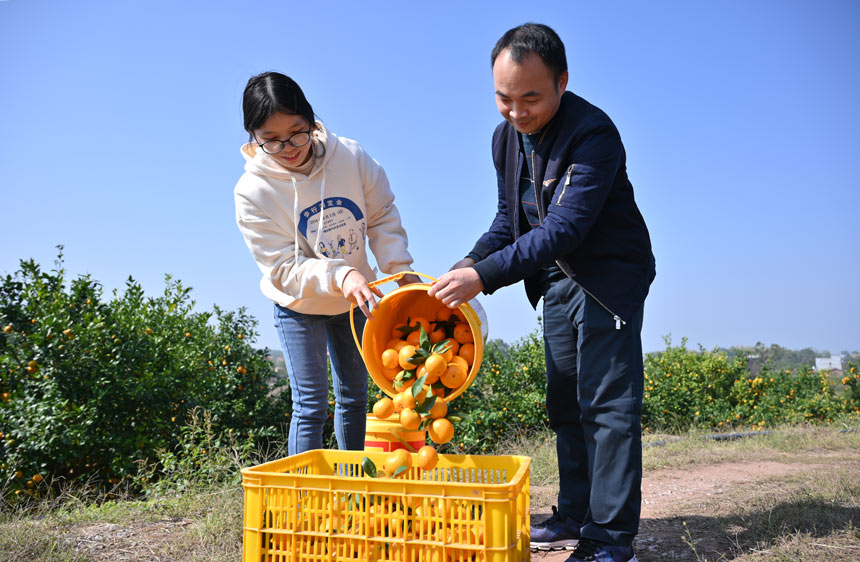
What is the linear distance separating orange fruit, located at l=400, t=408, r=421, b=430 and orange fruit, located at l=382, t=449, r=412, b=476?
91 millimetres

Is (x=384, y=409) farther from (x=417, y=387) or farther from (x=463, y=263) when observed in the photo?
(x=463, y=263)

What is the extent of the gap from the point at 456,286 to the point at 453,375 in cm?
34

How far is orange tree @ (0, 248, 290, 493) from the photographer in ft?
13.5

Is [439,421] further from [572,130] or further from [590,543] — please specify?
[572,130]

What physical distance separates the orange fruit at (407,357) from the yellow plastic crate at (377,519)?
484 millimetres

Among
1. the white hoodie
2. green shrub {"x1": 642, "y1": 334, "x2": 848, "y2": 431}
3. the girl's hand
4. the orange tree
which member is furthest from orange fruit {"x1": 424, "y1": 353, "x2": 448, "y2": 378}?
green shrub {"x1": 642, "y1": 334, "x2": 848, "y2": 431}

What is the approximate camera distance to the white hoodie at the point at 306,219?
8.73 ft

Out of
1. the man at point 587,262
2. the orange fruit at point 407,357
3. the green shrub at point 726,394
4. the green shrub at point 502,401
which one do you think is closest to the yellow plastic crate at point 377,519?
the man at point 587,262

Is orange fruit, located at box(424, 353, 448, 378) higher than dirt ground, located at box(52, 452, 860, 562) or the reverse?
higher

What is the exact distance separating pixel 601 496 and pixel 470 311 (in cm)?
77

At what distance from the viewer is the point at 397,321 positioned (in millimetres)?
2602

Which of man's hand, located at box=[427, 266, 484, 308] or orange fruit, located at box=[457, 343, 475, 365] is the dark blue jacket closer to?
man's hand, located at box=[427, 266, 484, 308]

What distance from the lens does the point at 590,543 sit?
2.20 metres

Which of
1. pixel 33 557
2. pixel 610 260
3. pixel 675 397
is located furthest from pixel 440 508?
pixel 675 397
